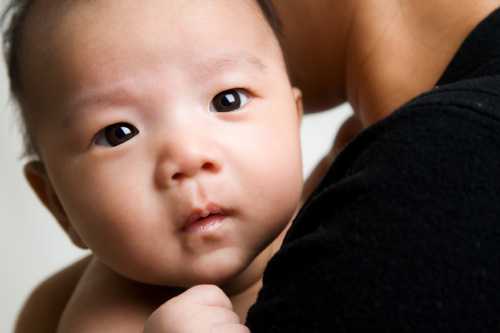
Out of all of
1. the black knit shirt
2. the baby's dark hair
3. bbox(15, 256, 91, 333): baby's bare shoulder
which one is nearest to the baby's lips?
the black knit shirt

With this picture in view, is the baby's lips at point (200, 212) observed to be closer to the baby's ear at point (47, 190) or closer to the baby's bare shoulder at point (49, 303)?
the baby's ear at point (47, 190)

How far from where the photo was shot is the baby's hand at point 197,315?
41 centimetres

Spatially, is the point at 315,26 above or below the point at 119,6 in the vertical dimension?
below

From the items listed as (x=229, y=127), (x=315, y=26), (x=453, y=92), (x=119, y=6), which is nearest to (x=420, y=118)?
(x=453, y=92)

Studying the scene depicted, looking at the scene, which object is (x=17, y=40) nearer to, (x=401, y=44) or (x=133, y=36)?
(x=133, y=36)

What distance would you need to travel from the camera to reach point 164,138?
18.8 inches

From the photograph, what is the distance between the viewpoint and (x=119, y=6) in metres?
0.52

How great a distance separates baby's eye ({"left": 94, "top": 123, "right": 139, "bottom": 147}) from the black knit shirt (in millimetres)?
185

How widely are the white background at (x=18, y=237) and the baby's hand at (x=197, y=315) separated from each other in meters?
0.90

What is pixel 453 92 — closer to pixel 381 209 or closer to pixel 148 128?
pixel 381 209

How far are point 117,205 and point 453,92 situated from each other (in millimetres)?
264

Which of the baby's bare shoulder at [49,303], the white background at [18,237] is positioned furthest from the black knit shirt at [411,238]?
the white background at [18,237]

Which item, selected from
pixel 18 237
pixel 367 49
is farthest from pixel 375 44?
pixel 18 237

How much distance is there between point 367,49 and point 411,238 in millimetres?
412
